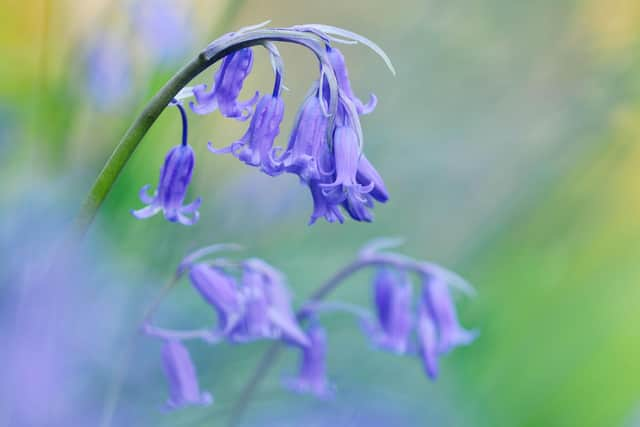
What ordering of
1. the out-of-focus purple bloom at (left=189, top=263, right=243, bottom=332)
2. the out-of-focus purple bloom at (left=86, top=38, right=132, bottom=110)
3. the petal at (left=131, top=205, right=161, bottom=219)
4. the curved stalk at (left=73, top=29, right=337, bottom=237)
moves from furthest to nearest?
the out-of-focus purple bloom at (left=86, top=38, right=132, bottom=110) → the out-of-focus purple bloom at (left=189, top=263, right=243, bottom=332) → the petal at (left=131, top=205, right=161, bottom=219) → the curved stalk at (left=73, top=29, right=337, bottom=237)

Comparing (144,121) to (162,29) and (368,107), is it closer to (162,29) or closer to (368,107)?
(368,107)

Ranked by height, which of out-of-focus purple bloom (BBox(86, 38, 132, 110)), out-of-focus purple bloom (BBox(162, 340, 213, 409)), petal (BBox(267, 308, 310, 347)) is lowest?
out-of-focus purple bloom (BBox(162, 340, 213, 409))

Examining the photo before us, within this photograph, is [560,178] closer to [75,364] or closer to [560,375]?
[560,375]

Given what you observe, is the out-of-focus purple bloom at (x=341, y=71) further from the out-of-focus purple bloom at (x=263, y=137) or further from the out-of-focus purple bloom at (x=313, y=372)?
the out-of-focus purple bloom at (x=313, y=372)

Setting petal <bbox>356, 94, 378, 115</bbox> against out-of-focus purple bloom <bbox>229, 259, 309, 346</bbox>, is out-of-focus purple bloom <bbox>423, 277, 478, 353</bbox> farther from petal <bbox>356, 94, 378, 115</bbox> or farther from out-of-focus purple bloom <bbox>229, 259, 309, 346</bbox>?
petal <bbox>356, 94, 378, 115</bbox>

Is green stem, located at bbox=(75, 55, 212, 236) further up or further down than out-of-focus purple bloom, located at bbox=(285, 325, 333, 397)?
further up

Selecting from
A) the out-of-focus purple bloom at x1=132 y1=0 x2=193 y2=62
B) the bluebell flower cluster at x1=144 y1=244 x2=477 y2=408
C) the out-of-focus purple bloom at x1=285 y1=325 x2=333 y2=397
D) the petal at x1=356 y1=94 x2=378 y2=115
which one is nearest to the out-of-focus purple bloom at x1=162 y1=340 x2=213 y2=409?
the bluebell flower cluster at x1=144 y1=244 x2=477 y2=408

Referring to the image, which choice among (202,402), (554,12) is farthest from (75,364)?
(554,12)

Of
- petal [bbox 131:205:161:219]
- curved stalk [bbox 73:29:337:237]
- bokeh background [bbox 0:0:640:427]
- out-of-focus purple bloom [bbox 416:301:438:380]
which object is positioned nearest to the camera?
curved stalk [bbox 73:29:337:237]
